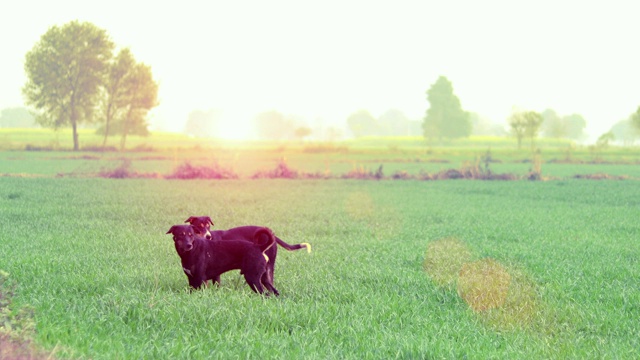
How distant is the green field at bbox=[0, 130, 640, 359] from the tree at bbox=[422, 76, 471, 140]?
105 m

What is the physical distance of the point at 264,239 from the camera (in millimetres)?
8633

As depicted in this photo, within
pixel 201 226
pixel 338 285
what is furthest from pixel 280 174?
pixel 201 226

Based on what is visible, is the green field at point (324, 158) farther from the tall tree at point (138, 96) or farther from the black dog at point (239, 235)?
the black dog at point (239, 235)

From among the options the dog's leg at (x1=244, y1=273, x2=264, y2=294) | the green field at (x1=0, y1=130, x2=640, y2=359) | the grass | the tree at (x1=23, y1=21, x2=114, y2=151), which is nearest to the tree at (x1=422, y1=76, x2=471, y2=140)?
the tree at (x1=23, y1=21, x2=114, y2=151)

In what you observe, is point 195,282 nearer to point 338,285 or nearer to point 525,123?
point 338,285

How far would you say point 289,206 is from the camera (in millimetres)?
21875

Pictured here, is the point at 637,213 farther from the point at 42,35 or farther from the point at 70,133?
the point at 70,133

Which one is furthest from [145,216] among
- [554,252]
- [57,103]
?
[57,103]

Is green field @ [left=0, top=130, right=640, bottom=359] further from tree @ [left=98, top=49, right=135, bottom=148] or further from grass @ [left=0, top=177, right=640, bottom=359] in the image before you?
tree @ [left=98, top=49, right=135, bottom=148]

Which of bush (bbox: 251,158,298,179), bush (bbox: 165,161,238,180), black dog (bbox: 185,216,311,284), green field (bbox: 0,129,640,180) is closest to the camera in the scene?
black dog (bbox: 185,216,311,284)

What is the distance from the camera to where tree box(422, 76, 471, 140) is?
413 ft

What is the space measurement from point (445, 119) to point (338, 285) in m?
121

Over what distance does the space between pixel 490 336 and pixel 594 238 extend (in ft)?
32.5

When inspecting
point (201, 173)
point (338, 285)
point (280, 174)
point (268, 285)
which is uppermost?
point (268, 285)
